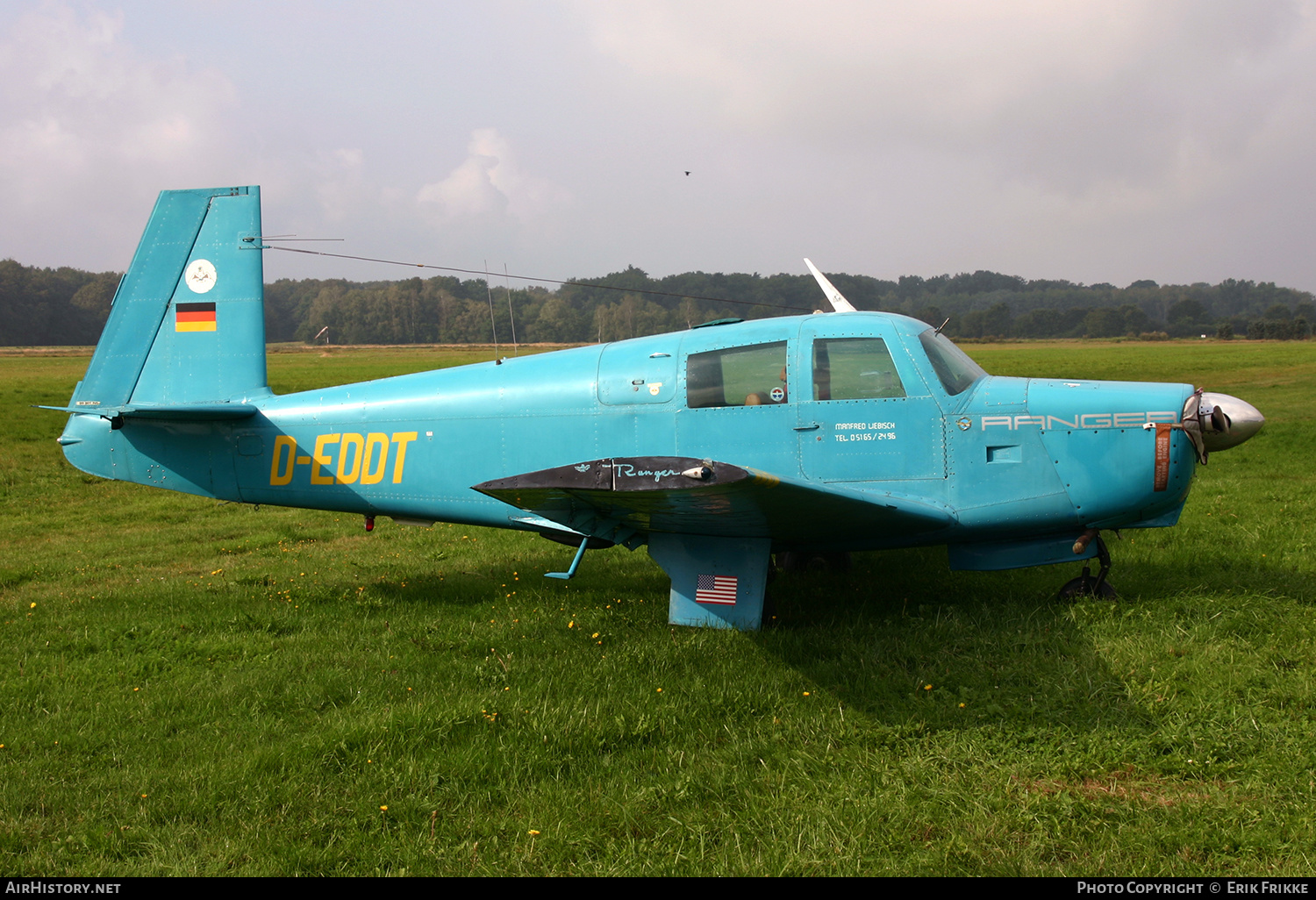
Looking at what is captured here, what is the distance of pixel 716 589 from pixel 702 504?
137 centimetres

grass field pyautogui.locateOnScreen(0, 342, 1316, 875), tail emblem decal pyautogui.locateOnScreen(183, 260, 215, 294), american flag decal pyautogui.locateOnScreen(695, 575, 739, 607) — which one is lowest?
grass field pyautogui.locateOnScreen(0, 342, 1316, 875)

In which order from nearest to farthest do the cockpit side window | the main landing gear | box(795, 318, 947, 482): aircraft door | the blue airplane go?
the blue airplane → box(795, 318, 947, 482): aircraft door → the cockpit side window → the main landing gear

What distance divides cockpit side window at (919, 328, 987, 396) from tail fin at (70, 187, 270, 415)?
594cm

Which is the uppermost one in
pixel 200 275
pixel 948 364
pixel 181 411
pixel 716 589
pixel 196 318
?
pixel 200 275

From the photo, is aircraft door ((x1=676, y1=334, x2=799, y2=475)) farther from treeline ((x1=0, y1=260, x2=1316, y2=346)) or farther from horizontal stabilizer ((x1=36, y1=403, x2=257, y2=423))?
horizontal stabilizer ((x1=36, y1=403, x2=257, y2=423))

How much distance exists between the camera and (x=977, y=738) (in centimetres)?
449

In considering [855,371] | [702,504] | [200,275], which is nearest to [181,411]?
[200,275]

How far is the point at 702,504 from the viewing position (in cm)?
492

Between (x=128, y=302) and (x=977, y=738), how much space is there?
8.10 m

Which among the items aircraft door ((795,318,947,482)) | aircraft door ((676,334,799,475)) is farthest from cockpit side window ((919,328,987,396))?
aircraft door ((676,334,799,475))

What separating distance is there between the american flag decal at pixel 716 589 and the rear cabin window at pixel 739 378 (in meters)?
1.30

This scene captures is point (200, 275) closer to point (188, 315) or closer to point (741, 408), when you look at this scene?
point (188, 315)

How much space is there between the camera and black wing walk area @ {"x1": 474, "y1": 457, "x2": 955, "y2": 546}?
446 cm

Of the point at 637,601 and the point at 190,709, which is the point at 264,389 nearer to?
the point at 190,709
